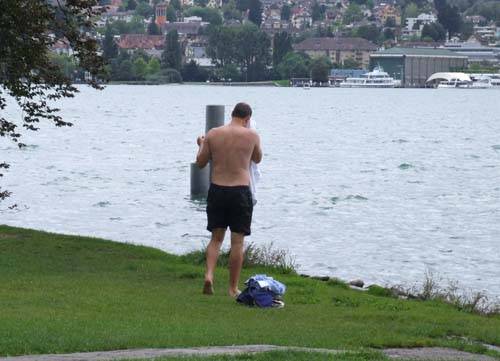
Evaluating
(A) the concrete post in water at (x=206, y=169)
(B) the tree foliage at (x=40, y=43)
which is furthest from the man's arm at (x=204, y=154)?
(A) the concrete post in water at (x=206, y=169)

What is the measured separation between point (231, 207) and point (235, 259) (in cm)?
59

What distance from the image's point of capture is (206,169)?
23.9 metres

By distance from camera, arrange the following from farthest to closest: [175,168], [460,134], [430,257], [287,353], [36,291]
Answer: [460,134] < [175,168] < [430,257] < [36,291] < [287,353]

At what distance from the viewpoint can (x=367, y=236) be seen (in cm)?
2811

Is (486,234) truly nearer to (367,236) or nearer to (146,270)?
(367,236)

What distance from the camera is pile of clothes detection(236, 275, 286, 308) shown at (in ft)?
44.9

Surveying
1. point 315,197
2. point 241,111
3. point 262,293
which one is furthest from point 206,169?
point 315,197

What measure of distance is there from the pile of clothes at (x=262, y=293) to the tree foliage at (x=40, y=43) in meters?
4.65

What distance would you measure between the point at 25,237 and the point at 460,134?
66553mm

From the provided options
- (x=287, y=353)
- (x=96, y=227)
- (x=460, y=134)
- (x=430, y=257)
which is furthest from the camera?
(x=460, y=134)

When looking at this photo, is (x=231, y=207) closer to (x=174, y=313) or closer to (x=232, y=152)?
(x=232, y=152)

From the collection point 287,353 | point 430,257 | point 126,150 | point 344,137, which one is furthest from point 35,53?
point 344,137

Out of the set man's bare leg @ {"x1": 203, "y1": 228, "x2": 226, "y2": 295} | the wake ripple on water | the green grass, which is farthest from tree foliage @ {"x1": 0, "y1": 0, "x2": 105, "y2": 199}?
the wake ripple on water

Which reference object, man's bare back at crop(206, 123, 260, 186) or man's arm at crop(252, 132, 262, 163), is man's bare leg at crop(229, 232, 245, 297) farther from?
man's arm at crop(252, 132, 262, 163)
